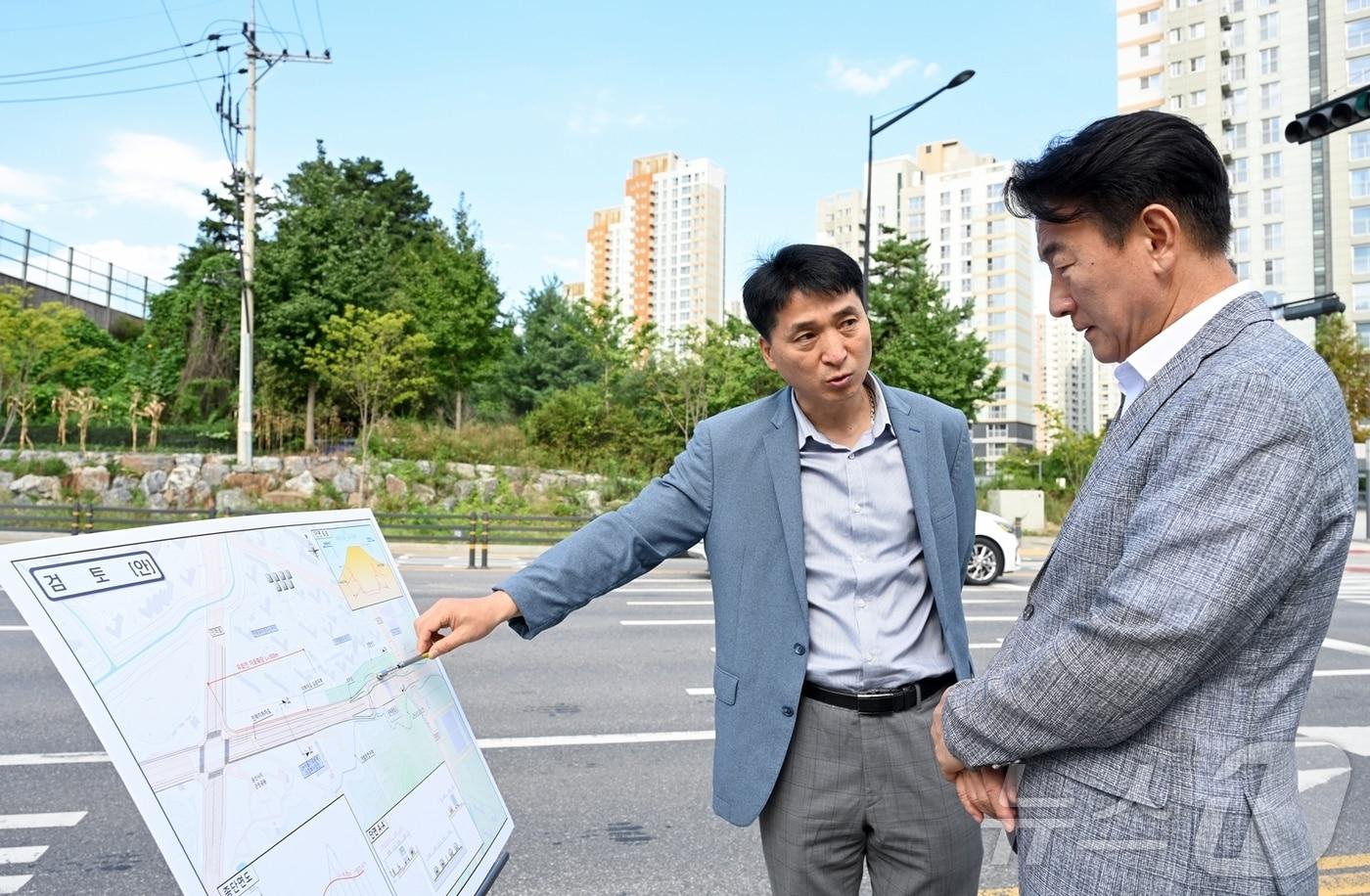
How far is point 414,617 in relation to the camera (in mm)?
1953

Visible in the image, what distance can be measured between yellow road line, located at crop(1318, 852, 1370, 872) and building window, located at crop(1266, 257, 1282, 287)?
62.2 metres

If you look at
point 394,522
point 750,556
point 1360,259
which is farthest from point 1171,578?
point 1360,259

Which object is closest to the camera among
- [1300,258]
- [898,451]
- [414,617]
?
[414,617]

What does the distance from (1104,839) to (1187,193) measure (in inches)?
35.5

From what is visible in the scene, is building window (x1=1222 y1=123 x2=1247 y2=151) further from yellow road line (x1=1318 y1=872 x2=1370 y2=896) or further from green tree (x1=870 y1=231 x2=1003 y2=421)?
yellow road line (x1=1318 y1=872 x2=1370 y2=896)

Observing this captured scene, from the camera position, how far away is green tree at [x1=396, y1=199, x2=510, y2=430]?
2936cm

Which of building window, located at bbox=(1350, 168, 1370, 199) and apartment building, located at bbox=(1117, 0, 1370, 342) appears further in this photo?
apartment building, located at bbox=(1117, 0, 1370, 342)

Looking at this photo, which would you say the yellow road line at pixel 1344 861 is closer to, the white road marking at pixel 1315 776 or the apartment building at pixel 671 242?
the white road marking at pixel 1315 776

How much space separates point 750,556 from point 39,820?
143 inches

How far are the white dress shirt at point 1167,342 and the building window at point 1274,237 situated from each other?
64.9 metres

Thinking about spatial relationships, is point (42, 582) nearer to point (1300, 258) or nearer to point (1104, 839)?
point (1104, 839)

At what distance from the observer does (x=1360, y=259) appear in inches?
2064

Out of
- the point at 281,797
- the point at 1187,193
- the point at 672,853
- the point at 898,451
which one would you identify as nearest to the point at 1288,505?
the point at 1187,193

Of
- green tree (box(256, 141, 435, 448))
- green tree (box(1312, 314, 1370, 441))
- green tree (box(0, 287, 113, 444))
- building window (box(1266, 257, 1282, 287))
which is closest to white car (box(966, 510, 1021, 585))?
green tree (box(256, 141, 435, 448))
